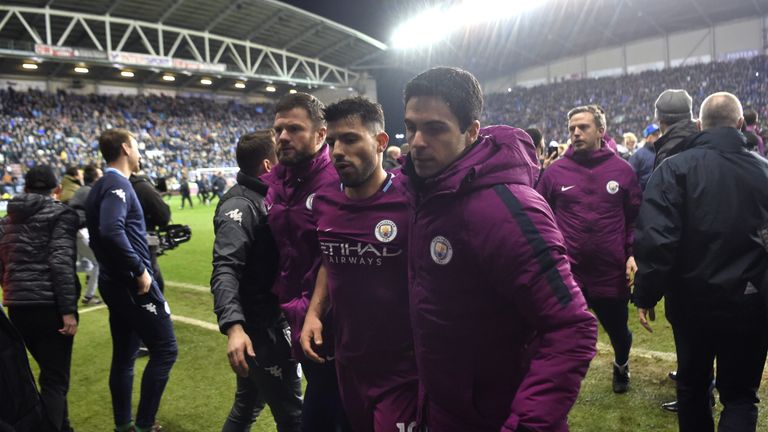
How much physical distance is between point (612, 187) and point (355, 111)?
228 centimetres

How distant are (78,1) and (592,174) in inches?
1280

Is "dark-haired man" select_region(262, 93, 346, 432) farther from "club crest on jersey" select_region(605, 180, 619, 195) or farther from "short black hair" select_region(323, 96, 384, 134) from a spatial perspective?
"club crest on jersey" select_region(605, 180, 619, 195)

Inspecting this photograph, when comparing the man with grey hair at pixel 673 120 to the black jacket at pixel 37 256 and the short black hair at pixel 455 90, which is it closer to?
the short black hair at pixel 455 90

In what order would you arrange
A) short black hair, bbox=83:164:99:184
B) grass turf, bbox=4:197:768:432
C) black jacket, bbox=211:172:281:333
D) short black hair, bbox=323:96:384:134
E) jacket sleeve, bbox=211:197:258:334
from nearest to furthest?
short black hair, bbox=323:96:384:134, jacket sleeve, bbox=211:197:258:334, black jacket, bbox=211:172:281:333, grass turf, bbox=4:197:768:432, short black hair, bbox=83:164:99:184

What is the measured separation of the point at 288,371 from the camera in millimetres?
2758

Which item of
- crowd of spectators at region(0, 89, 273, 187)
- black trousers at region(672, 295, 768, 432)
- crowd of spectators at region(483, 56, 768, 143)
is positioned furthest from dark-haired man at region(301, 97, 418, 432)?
crowd of spectators at region(483, 56, 768, 143)

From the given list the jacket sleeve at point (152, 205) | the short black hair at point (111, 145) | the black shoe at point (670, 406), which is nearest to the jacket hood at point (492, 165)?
the short black hair at point (111, 145)

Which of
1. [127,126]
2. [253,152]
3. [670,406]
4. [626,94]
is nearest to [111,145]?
[253,152]

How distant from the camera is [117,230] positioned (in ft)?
10.5

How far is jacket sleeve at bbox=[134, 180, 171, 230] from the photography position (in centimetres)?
384

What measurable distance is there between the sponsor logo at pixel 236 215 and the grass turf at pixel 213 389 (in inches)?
70.0

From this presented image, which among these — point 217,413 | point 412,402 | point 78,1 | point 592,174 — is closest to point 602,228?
point 592,174

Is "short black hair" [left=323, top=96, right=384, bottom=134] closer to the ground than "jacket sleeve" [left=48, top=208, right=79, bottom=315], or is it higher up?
higher up

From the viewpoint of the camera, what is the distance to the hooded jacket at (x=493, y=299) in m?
1.34
